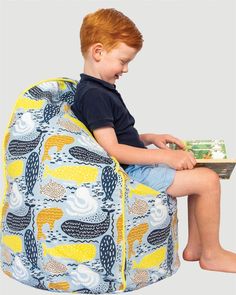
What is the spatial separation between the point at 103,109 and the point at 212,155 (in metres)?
0.60

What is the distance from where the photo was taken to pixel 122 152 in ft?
11.9

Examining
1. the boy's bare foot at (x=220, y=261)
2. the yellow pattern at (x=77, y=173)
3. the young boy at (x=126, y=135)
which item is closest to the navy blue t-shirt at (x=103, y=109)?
the young boy at (x=126, y=135)

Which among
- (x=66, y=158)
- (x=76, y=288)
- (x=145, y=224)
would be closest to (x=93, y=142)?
(x=66, y=158)

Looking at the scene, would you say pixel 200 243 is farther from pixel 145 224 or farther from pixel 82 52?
pixel 82 52

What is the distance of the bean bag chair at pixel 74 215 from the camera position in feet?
11.5

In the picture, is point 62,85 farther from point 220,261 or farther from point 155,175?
point 220,261

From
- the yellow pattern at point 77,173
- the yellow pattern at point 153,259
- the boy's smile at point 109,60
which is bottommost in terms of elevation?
the yellow pattern at point 153,259

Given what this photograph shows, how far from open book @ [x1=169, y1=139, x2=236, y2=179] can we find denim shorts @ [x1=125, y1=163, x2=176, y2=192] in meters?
0.16

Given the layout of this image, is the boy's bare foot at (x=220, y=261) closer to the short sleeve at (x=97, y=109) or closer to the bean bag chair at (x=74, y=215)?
the bean bag chair at (x=74, y=215)

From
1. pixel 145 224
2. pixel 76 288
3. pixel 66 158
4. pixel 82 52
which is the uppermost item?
pixel 82 52

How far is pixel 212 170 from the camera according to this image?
3.75 meters

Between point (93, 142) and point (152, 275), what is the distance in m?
0.69

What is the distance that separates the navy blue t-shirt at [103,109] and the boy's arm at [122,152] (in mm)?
38

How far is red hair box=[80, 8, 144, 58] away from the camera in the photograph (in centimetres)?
369
